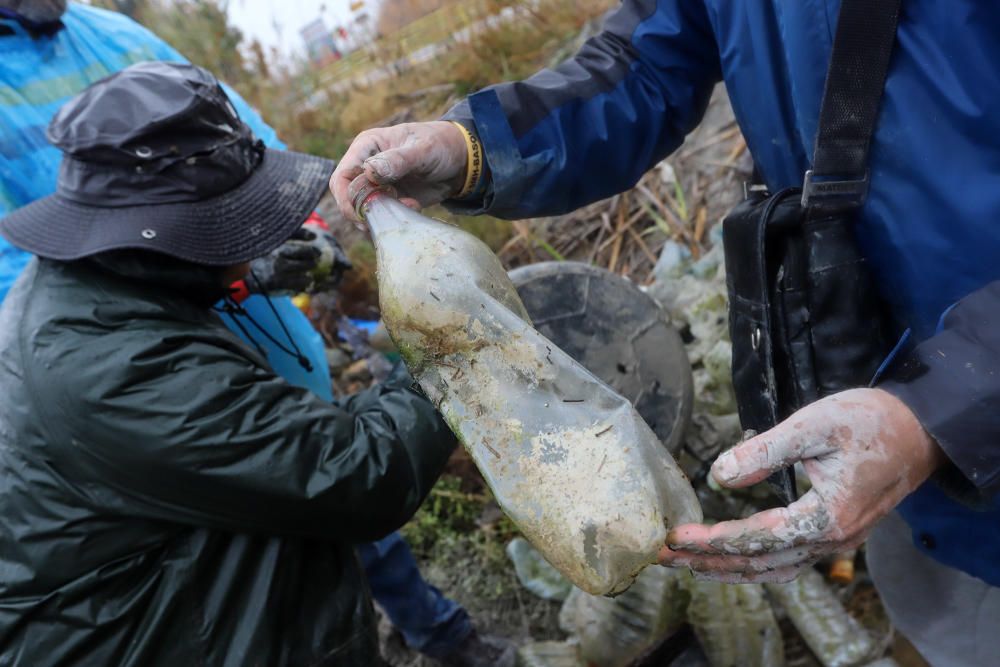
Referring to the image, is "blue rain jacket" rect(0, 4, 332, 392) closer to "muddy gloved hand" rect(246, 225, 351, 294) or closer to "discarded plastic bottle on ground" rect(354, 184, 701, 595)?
"muddy gloved hand" rect(246, 225, 351, 294)

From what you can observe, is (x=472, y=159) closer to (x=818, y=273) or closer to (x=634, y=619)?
→ (x=818, y=273)

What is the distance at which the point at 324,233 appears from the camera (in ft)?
9.29

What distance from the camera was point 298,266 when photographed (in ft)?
8.32

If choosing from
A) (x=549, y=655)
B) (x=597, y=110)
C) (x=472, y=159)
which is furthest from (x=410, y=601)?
(x=597, y=110)

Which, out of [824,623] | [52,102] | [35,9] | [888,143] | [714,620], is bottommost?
[824,623]

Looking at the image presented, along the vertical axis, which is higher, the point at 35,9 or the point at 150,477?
the point at 35,9

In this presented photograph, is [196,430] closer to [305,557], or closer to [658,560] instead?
[305,557]

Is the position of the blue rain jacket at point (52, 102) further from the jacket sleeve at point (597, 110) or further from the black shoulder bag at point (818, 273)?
the black shoulder bag at point (818, 273)

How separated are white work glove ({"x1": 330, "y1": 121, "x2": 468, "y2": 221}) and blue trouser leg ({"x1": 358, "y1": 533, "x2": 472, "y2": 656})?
64.5 inches

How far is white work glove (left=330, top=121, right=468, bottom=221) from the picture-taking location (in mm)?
1283

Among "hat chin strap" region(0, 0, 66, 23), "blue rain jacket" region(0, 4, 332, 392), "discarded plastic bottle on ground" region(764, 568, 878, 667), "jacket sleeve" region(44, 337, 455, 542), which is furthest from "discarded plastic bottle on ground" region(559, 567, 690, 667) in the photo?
"hat chin strap" region(0, 0, 66, 23)

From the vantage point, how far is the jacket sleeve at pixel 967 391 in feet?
2.63

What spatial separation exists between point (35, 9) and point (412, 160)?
6.82 feet

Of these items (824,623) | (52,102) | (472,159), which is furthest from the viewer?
(52,102)
